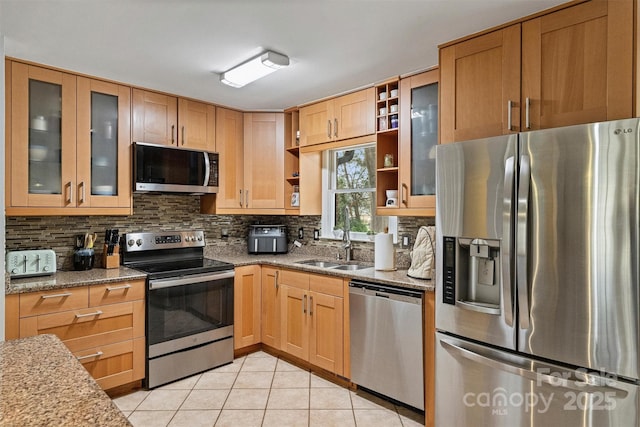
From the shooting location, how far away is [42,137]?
2.65 meters

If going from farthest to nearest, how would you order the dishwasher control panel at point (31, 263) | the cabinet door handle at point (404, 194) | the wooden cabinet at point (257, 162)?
the wooden cabinet at point (257, 162) → the cabinet door handle at point (404, 194) → the dishwasher control panel at point (31, 263)

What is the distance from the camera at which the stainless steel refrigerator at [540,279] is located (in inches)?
60.4

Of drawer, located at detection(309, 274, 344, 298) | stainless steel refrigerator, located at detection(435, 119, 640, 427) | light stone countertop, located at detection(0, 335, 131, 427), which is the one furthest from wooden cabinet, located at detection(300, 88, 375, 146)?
light stone countertop, located at detection(0, 335, 131, 427)

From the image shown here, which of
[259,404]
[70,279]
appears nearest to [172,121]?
[70,279]

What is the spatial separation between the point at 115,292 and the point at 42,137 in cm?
120

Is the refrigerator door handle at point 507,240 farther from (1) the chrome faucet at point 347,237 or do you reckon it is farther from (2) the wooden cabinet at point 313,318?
(1) the chrome faucet at point 347,237

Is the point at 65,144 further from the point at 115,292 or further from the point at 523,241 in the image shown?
the point at 523,241

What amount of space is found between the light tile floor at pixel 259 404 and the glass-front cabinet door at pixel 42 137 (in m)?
1.54

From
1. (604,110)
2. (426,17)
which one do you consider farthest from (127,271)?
(604,110)

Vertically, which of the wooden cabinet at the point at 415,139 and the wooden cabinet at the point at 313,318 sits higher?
the wooden cabinet at the point at 415,139

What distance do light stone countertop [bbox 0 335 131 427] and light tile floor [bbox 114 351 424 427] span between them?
140cm

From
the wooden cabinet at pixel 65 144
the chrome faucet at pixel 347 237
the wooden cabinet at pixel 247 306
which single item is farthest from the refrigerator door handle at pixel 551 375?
the wooden cabinet at pixel 65 144

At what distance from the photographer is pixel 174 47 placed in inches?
91.3

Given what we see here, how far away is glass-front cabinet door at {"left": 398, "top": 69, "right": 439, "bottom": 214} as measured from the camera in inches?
103
